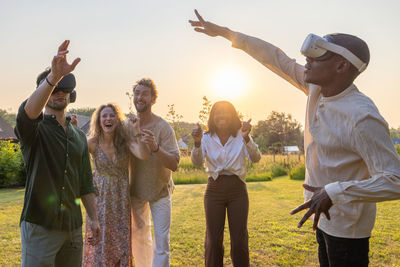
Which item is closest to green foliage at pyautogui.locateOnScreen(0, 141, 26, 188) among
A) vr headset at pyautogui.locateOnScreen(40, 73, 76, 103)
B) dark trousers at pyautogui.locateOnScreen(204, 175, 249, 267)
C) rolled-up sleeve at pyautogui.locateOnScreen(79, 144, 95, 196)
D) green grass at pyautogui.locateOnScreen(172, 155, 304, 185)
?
green grass at pyautogui.locateOnScreen(172, 155, 304, 185)

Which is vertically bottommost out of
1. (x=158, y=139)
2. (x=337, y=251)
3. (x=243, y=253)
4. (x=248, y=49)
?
(x=243, y=253)

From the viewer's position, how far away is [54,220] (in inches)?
95.8

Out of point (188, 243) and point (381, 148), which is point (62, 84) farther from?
point (188, 243)

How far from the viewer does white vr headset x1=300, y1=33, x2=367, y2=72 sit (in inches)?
73.4

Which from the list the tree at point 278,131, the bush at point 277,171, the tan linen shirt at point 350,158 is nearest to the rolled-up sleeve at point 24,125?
the tan linen shirt at point 350,158

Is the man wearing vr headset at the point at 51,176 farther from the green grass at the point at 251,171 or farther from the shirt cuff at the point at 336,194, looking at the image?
the green grass at the point at 251,171

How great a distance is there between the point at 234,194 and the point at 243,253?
0.70m

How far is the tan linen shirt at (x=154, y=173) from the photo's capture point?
158 inches

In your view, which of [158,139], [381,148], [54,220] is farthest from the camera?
[158,139]

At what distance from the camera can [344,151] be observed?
1.89m

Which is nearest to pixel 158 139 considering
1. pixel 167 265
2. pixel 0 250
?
pixel 167 265

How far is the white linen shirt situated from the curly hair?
2.98 feet

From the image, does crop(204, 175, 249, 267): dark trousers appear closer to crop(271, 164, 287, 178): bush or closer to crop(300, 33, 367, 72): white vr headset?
crop(300, 33, 367, 72): white vr headset

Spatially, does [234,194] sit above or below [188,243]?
above
